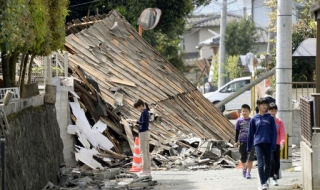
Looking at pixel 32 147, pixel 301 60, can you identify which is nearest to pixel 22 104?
pixel 32 147

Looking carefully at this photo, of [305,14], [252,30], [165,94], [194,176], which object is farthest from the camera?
[252,30]

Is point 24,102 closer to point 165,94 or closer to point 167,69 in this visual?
point 165,94

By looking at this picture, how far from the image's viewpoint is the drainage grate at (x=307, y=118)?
45.9 ft

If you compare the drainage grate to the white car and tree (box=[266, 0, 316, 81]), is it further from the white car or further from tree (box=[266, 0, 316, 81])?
the white car

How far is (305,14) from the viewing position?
3725cm

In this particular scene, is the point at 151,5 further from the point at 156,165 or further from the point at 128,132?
the point at 156,165

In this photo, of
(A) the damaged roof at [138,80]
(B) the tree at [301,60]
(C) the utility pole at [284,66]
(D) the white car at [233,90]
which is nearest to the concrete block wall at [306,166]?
(C) the utility pole at [284,66]

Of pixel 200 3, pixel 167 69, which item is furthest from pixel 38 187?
pixel 200 3

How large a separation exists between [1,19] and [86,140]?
24.9 ft

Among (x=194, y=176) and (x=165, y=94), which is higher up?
(x=165, y=94)

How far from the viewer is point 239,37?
6944 cm

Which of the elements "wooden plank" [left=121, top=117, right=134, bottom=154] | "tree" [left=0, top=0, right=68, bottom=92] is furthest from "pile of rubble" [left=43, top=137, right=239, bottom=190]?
"tree" [left=0, top=0, right=68, bottom=92]

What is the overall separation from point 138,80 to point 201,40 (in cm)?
6122

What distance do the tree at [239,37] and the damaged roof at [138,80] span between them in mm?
40971
